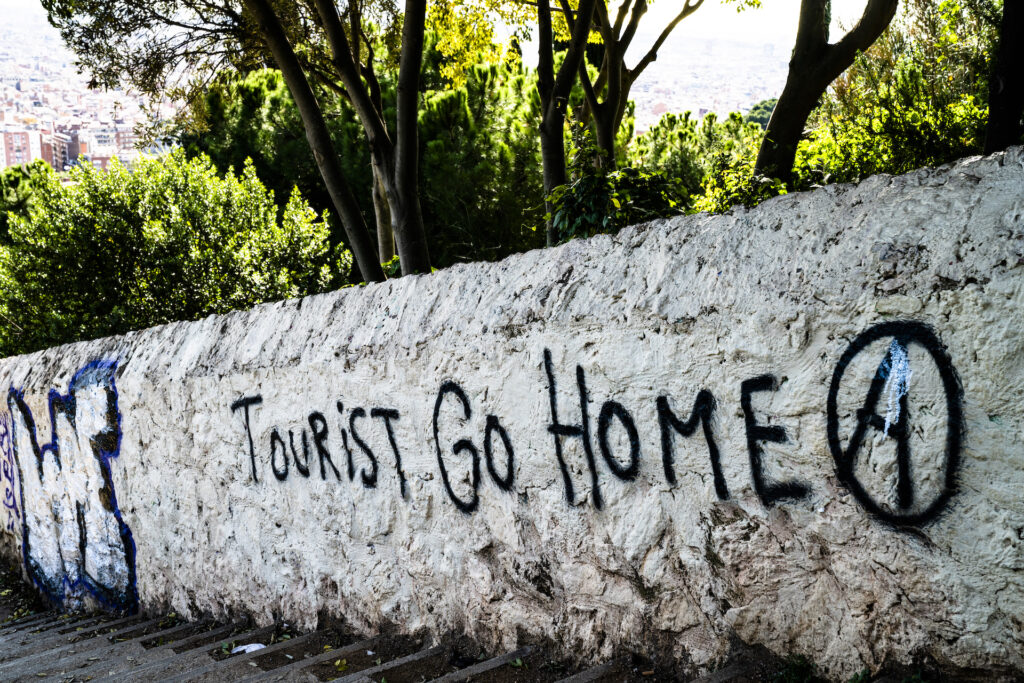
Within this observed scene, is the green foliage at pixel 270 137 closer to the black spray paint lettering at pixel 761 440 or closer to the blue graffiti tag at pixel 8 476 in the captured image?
the blue graffiti tag at pixel 8 476

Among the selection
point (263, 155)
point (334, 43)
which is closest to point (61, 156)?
point (263, 155)

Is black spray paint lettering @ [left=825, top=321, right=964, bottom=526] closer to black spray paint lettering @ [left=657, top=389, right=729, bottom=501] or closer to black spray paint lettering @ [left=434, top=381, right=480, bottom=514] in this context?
black spray paint lettering @ [left=657, top=389, right=729, bottom=501]

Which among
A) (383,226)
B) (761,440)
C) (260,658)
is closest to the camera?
(761,440)

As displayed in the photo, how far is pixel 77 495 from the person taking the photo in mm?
5258

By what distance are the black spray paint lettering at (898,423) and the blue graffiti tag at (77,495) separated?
4.07 metres

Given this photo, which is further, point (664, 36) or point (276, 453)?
point (664, 36)

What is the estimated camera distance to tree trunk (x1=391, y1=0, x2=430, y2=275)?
6656 mm

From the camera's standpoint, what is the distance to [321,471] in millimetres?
3352

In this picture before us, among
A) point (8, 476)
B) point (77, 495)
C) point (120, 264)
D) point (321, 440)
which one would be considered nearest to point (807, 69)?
point (321, 440)

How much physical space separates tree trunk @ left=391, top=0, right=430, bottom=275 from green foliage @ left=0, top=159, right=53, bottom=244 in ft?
32.1

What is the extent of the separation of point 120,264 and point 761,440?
9.04 meters

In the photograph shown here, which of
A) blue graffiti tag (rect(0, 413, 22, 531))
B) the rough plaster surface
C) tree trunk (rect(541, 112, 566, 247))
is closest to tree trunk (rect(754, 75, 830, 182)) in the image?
tree trunk (rect(541, 112, 566, 247))

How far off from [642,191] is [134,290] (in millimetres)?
7193

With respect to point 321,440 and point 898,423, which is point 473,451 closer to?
point 321,440
